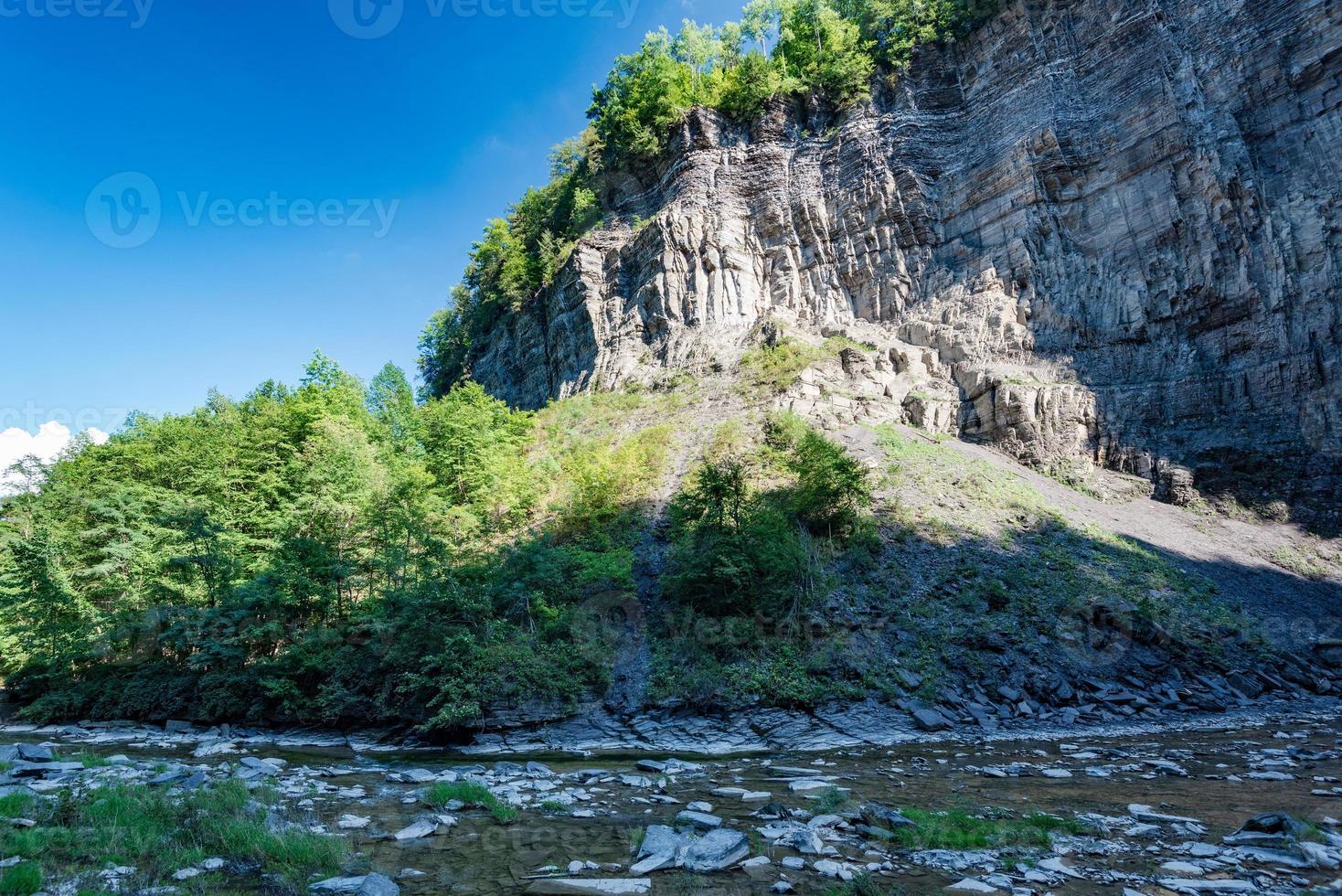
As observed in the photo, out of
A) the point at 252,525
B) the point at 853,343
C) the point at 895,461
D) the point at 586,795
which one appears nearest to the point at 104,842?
the point at 586,795

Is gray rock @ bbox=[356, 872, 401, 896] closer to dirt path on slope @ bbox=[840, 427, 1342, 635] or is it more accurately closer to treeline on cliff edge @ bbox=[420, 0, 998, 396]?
dirt path on slope @ bbox=[840, 427, 1342, 635]

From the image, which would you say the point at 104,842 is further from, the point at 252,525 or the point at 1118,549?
the point at 1118,549

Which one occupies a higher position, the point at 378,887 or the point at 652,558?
the point at 652,558

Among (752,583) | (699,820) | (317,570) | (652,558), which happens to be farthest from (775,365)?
(699,820)

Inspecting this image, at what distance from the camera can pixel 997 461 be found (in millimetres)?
28000

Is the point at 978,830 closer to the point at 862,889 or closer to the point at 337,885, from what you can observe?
the point at 862,889

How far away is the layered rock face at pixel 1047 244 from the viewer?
2683 centimetres

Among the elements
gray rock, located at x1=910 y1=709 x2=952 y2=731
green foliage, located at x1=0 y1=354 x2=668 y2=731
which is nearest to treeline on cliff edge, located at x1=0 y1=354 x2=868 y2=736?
green foliage, located at x1=0 y1=354 x2=668 y2=731

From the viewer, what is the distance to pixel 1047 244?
33.7 meters

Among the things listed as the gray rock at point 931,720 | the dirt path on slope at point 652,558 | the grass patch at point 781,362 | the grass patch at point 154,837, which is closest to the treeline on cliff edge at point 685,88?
the grass patch at point 781,362

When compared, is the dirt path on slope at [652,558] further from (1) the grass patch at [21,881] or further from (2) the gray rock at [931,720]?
(1) the grass patch at [21,881]

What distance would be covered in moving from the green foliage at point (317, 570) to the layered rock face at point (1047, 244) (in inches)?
555

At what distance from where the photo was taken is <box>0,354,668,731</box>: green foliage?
16.3 metres

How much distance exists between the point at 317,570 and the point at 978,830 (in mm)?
19095
